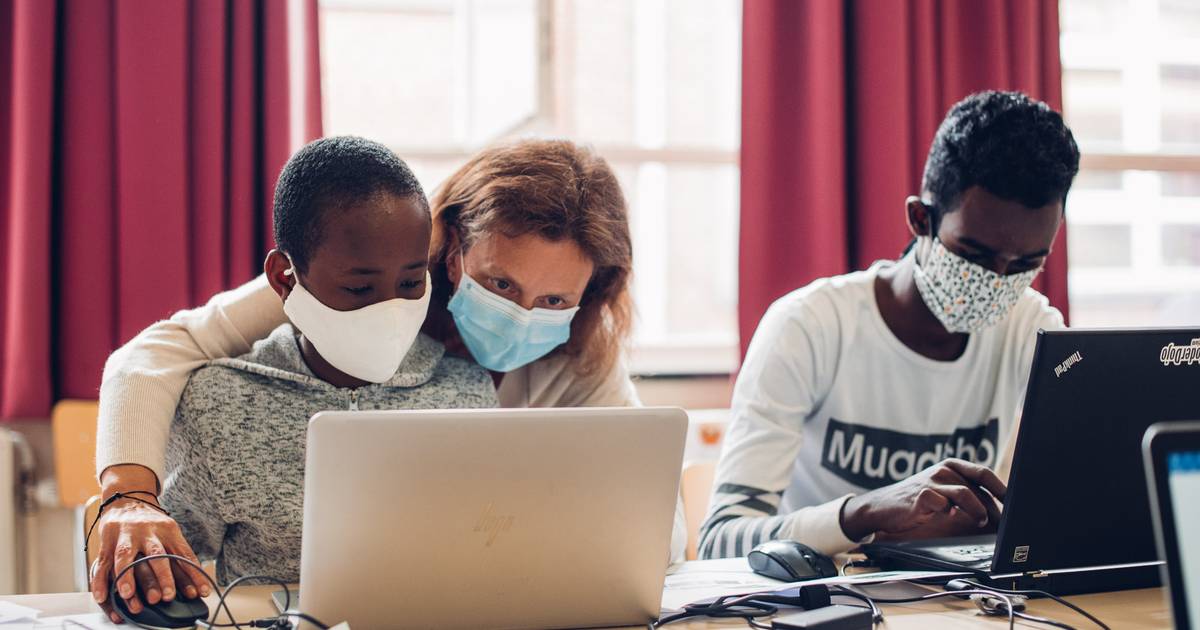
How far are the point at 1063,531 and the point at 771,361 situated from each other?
0.61 m

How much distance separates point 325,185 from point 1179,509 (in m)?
0.91

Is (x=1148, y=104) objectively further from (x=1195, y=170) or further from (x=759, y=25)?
(x=759, y=25)

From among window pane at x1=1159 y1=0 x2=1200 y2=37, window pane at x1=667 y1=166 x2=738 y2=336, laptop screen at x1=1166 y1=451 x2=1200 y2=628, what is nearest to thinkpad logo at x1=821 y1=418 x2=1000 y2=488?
laptop screen at x1=1166 y1=451 x2=1200 y2=628

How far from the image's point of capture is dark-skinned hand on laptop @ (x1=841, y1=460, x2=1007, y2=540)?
1.23 m

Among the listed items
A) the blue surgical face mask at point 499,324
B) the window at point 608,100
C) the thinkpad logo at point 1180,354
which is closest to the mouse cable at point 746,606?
the thinkpad logo at point 1180,354

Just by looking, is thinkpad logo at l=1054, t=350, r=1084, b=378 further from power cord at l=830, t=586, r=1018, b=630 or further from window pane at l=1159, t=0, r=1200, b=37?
window pane at l=1159, t=0, r=1200, b=37

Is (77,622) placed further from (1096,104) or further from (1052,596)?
(1096,104)

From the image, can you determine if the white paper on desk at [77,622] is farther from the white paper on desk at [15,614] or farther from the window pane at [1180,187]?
the window pane at [1180,187]

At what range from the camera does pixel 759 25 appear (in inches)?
106

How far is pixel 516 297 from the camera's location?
1445mm

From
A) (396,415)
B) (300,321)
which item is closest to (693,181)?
(300,321)

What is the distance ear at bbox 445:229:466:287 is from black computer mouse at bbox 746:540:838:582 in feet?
1.92

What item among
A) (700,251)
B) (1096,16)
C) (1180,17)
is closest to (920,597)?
(700,251)

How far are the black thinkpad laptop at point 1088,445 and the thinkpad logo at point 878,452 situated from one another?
515 mm
